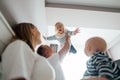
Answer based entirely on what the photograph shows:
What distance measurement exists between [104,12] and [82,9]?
0.25 metres

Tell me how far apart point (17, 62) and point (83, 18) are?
153 centimetres

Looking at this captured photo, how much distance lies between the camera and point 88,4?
200cm

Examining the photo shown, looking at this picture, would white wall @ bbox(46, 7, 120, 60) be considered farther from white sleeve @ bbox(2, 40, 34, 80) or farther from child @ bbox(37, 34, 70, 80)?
white sleeve @ bbox(2, 40, 34, 80)

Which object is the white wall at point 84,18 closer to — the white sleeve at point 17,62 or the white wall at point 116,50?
the white wall at point 116,50

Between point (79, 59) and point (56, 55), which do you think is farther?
point (79, 59)

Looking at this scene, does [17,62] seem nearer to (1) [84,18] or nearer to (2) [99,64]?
(2) [99,64]

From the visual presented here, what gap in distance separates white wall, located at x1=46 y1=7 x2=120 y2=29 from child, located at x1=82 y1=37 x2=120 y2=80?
3.22 feet

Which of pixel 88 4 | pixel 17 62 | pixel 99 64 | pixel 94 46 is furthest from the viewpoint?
pixel 88 4

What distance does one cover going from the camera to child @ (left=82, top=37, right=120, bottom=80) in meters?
0.88

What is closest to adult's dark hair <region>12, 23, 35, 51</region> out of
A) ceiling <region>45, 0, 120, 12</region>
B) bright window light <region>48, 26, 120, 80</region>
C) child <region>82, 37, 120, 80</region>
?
child <region>82, 37, 120, 80</region>

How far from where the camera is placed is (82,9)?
1.99 metres

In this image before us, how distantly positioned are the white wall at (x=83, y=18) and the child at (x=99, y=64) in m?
0.98

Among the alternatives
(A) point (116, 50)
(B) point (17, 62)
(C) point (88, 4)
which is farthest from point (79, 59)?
(B) point (17, 62)

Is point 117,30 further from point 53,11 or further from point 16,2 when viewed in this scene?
point 16,2
